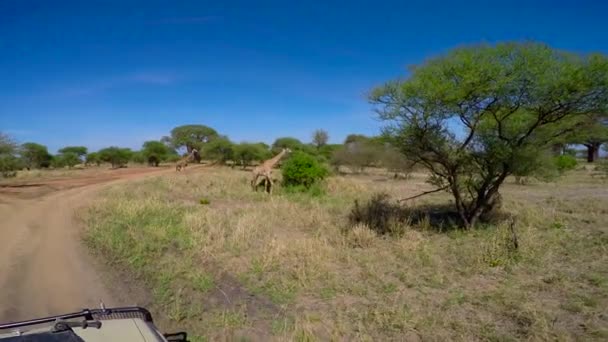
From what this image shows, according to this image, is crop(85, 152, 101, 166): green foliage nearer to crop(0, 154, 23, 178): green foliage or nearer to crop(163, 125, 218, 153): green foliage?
crop(163, 125, 218, 153): green foliage

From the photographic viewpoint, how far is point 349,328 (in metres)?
4.34

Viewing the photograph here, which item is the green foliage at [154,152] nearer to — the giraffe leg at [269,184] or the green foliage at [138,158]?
the green foliage at [138,158]

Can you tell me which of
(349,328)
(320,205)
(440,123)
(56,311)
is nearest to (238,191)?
(320,205)

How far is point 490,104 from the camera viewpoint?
27.0 feet

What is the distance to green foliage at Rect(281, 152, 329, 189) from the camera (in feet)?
54.7

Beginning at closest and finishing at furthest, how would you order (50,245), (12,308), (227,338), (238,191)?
(227,338) → (12,308) → (50,245) → (238,191)

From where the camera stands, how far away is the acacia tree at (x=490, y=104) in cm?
752

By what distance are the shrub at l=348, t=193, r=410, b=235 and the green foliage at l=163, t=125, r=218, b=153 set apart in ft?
122

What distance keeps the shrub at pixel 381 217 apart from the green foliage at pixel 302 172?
4.85m

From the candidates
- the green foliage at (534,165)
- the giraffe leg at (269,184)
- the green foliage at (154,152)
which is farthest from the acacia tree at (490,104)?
the green foliage at (154,152)

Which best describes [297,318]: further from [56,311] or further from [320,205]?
[320,205]

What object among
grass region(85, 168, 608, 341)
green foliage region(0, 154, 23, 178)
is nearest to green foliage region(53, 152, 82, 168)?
green foliage region(0, 154, 23, 178)

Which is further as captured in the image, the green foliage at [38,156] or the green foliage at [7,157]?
the green foliage at [38,156]

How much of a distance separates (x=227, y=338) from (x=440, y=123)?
6.81 meters
